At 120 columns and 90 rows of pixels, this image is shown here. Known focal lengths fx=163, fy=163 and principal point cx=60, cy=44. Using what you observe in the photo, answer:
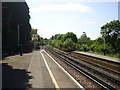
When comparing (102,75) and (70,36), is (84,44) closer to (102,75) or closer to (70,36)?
(70,36)

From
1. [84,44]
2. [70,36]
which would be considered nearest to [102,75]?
[84,44]

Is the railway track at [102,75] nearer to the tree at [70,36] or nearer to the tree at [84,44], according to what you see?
the tree at [84,44]

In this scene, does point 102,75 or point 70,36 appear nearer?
point 102,75

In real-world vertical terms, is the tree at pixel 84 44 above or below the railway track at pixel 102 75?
above

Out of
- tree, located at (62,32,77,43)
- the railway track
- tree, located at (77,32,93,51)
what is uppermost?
tree, located at (62,32,77,43)

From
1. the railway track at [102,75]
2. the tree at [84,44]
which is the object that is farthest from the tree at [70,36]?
the railway track at [102,75]

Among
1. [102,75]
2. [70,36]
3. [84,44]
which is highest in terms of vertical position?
[70,36]

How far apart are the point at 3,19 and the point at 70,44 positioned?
49.7 m

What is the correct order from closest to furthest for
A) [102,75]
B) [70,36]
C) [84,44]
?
1. [102,75]
2. [84,44]
3. [70,36]

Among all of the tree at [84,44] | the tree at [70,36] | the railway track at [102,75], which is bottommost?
the railway track at [102,75]

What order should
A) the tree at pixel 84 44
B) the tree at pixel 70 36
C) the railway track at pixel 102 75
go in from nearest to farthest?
the railway track at pixel 102 75 < the tree at pixel 84 44 < the tree at pixel 70 36

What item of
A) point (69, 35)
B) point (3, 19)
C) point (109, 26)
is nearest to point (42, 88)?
point (3, 19)

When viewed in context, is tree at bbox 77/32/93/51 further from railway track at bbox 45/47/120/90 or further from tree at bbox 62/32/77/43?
railway track at bbox 45/47/120/90

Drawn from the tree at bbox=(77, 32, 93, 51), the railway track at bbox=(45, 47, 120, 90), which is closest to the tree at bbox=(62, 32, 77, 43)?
the tree at bbox=(77, 32, 93, 51)
